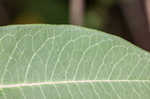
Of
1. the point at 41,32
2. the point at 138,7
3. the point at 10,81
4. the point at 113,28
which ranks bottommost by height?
the point at 113,28

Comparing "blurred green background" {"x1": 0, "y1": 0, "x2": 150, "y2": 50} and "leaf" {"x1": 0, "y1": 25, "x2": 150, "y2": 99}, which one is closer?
"leaf" {"x1": 0, "y1": 25, "x2": 150, "y2": 99}

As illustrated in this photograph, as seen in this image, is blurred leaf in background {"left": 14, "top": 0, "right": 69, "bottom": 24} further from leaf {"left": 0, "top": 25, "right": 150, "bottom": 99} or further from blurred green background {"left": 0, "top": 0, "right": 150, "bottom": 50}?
leaf {"left": 0, "top": 25, "right": 150, "bottom": 99}

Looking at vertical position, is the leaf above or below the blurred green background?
above

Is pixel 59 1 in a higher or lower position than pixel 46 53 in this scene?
lower

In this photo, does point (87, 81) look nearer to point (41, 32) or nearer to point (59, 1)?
point (41, 32)

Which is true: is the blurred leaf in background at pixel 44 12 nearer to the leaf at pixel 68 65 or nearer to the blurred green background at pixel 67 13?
the blurred green background at pixel 67 13

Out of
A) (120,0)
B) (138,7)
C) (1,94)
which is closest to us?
(1,94)

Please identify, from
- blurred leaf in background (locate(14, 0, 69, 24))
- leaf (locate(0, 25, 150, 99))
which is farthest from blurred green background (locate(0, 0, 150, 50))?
leaf (locate(0, 25, 150, 99))

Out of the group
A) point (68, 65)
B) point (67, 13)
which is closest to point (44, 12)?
point (67, 13)

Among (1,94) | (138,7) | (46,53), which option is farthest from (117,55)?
(138,7)
